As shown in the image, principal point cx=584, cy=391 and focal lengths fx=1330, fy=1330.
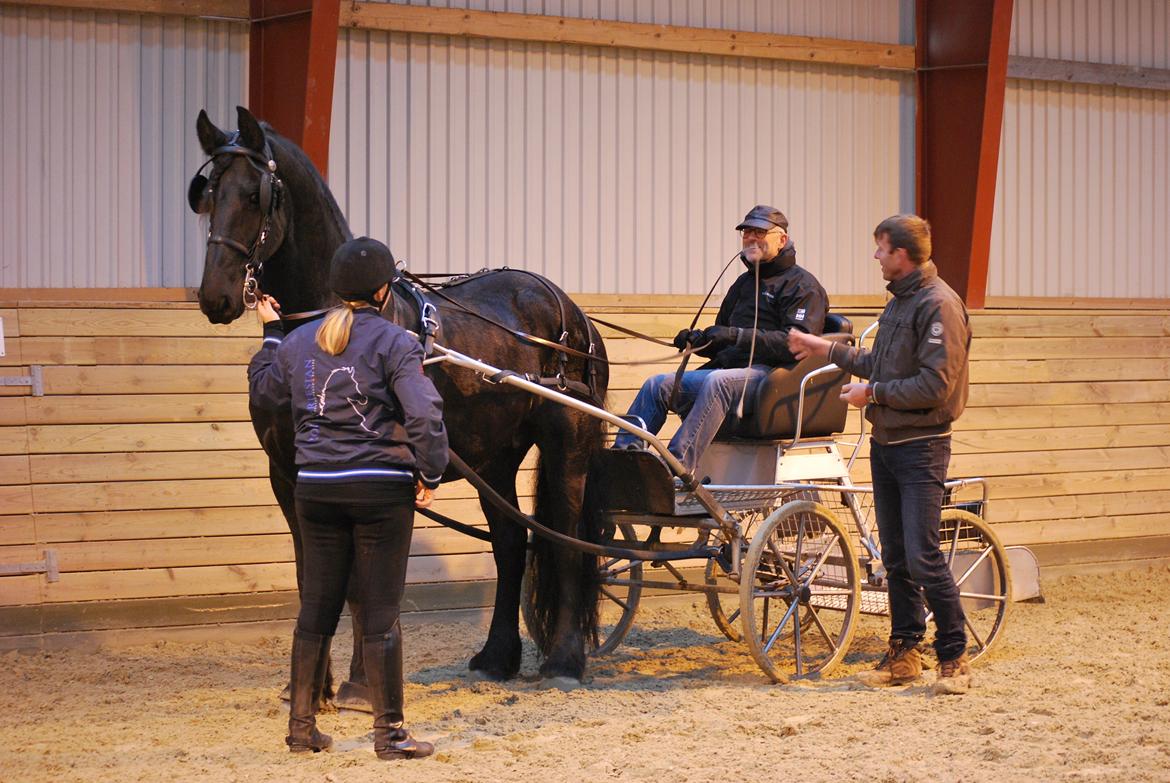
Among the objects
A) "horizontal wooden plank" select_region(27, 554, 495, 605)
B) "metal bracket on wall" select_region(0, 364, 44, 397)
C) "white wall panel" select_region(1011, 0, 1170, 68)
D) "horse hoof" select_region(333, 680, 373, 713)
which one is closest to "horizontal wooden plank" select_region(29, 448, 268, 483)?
"metal bracket on wall" select_region(0, 364, 44, 397)

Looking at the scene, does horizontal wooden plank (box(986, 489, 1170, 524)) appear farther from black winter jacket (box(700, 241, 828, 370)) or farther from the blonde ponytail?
the blonde ponytail

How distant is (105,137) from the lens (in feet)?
22.2

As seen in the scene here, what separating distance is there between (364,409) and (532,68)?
4198mm

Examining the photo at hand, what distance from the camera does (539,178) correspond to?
7727mm

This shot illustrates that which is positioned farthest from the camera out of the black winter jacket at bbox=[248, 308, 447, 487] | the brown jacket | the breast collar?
the brown jacket

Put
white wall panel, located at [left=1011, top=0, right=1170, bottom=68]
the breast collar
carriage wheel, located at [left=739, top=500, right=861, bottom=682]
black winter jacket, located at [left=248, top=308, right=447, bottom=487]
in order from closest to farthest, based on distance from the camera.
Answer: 1. black winter jacket, located at [left=248, top=308, right=447, bottom=487]
2. the breast collar
3. carriage wheel, located at [left=739, top=500, right=861, bottom=682]
4. white wall panel, located at [left=1011, top=0, right=1170, bottom=68]

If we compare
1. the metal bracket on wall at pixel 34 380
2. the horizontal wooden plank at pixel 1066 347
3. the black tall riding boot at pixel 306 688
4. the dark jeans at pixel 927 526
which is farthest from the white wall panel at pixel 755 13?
the black tall riding boot at pixel 306 688

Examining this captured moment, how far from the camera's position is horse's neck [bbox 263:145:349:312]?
14.9ft

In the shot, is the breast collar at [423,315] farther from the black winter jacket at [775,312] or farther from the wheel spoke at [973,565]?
the wheel spoke at [973,565]

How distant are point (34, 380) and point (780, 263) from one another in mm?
3550

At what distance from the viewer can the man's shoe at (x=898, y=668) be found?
5.28 meters

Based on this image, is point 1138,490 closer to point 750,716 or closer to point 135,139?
point 750,716

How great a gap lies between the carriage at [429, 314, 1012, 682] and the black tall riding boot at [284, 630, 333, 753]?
4.12 ft

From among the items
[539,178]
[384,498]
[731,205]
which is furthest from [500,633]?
[731,205]
